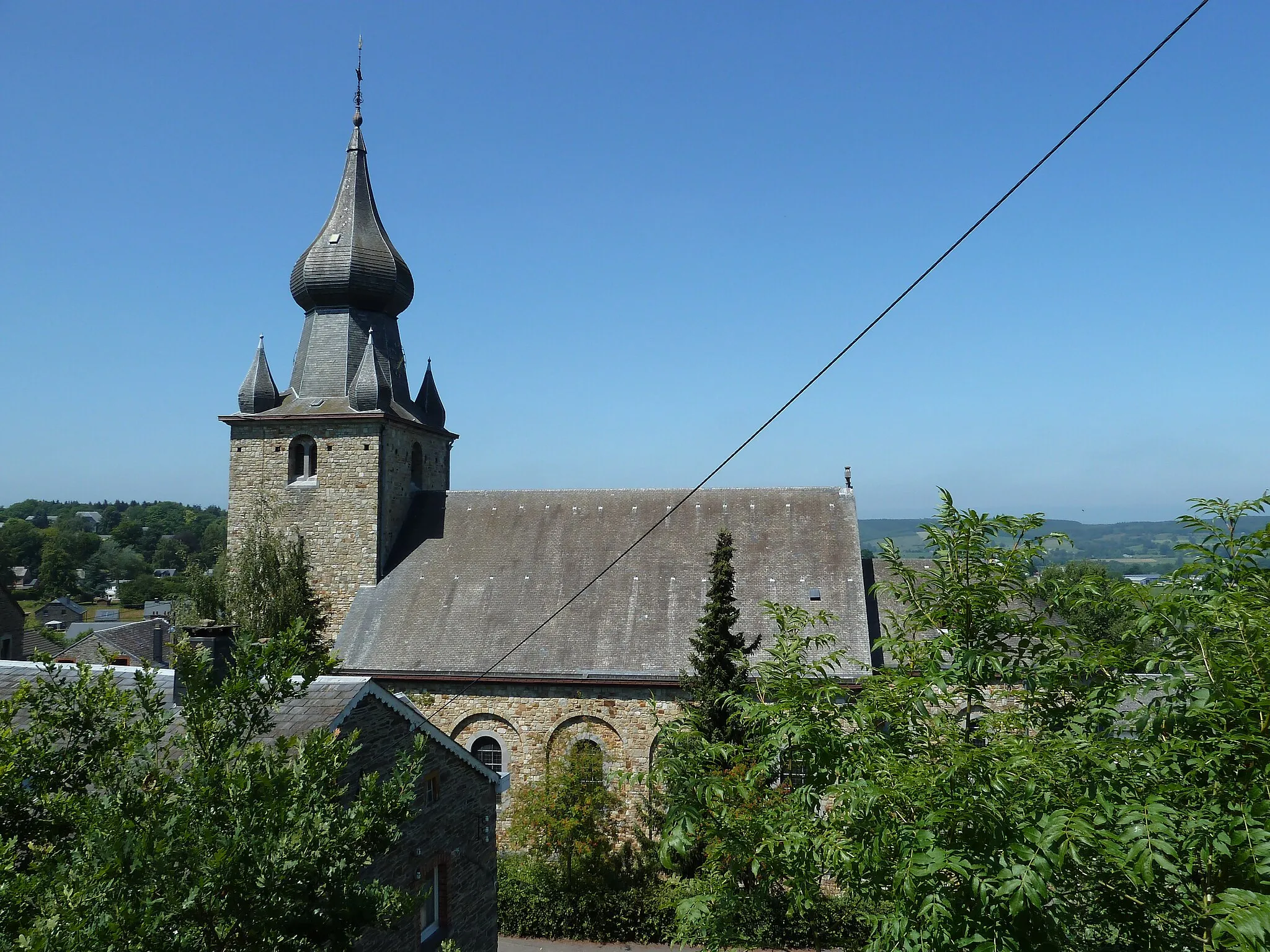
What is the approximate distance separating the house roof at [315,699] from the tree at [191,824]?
2.31m

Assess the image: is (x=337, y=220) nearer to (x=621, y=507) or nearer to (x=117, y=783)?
(x=621, y=507)

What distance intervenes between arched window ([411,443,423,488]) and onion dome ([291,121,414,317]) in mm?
4221

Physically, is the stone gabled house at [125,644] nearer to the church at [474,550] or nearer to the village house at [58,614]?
the church at [474,550]

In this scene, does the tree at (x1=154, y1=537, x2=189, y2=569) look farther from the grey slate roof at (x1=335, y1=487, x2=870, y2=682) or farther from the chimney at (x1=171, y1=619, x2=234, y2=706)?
the chimney at (x1=171, y1=619, x2=234, y2=706)

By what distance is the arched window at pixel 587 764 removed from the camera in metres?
17.6

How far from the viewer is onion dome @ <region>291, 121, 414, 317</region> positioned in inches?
947

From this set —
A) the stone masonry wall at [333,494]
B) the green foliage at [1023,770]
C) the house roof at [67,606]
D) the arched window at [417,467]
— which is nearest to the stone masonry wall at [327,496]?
the stone masonry wall at [333,494]

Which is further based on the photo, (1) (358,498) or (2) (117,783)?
(1) (358,498)

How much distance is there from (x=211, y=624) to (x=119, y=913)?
23.6ft

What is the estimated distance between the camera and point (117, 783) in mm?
5867

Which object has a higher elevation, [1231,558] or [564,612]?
[1231,558]

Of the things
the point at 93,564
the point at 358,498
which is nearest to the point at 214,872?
the point at 358,498

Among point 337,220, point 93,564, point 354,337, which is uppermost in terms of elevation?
point 337,220

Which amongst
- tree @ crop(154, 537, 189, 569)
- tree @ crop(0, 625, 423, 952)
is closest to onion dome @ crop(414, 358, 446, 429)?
tree @ crop(0, 625, 423, 952)
